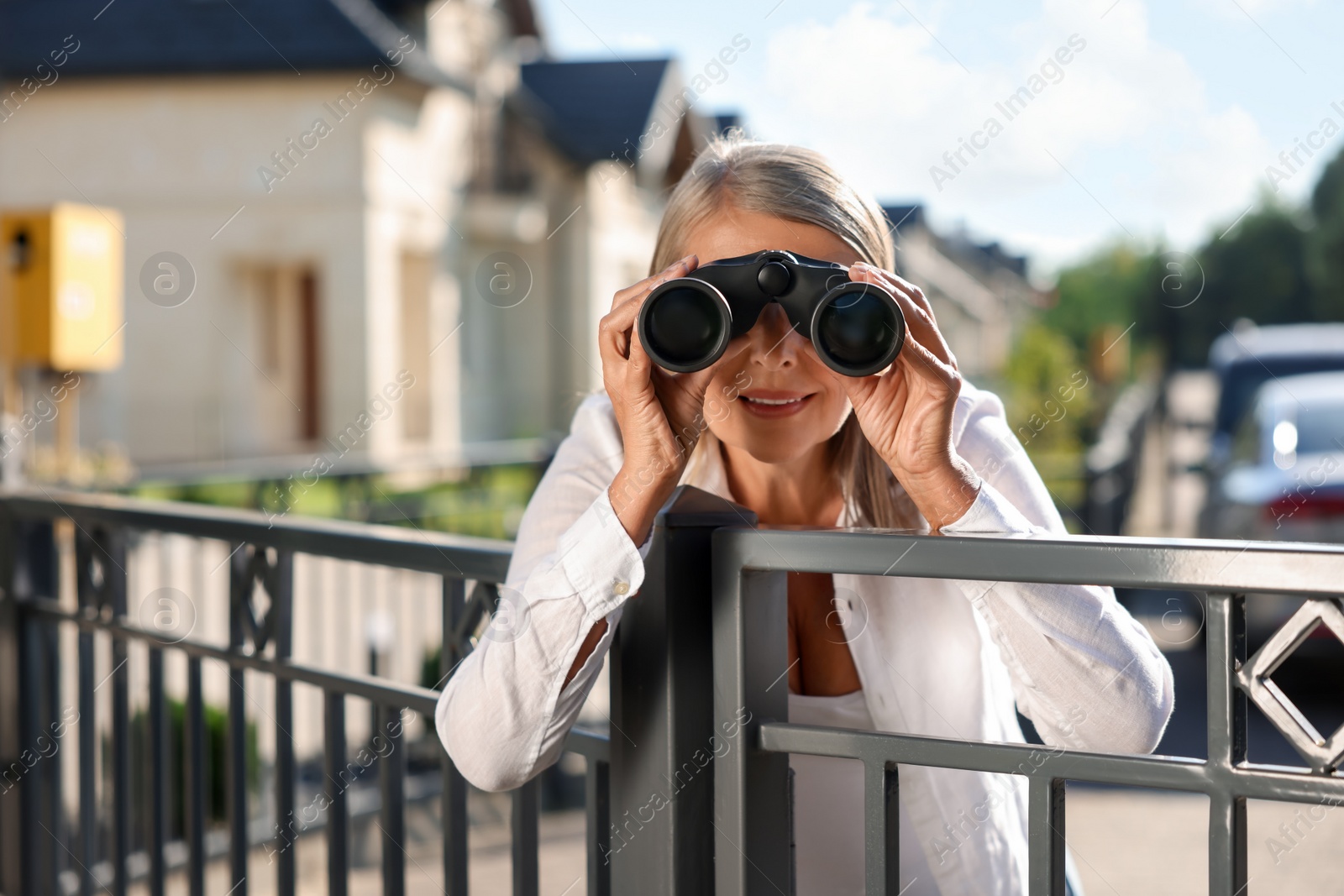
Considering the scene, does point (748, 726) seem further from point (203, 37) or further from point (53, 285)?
point (203, 37)

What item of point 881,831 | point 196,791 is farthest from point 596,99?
point 881,831

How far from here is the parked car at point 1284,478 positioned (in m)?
6.23

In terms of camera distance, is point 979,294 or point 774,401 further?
point 979,294

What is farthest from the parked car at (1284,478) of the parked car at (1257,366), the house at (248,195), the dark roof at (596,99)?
the dark roof at (596,99)

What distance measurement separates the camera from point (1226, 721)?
1157mm

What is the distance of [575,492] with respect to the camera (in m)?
1.67

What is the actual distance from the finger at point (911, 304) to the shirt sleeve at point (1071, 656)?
155mm

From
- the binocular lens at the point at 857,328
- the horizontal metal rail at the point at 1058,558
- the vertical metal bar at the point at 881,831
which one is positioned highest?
the binocular lens at the point at 857,328

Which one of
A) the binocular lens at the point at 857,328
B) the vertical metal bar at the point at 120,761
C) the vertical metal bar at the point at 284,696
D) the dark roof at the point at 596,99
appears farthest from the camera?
the dark roof at the point at 596,99

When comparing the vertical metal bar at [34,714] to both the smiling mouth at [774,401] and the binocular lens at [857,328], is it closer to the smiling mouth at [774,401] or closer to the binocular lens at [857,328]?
the smiling mouth at [774,401]

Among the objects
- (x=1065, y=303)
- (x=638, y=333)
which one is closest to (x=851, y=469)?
(x=638, y=333)

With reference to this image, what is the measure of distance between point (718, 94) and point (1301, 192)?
33944mm

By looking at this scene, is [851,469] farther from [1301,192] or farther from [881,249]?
[1301,192]

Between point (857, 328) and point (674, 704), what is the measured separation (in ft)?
1.44
